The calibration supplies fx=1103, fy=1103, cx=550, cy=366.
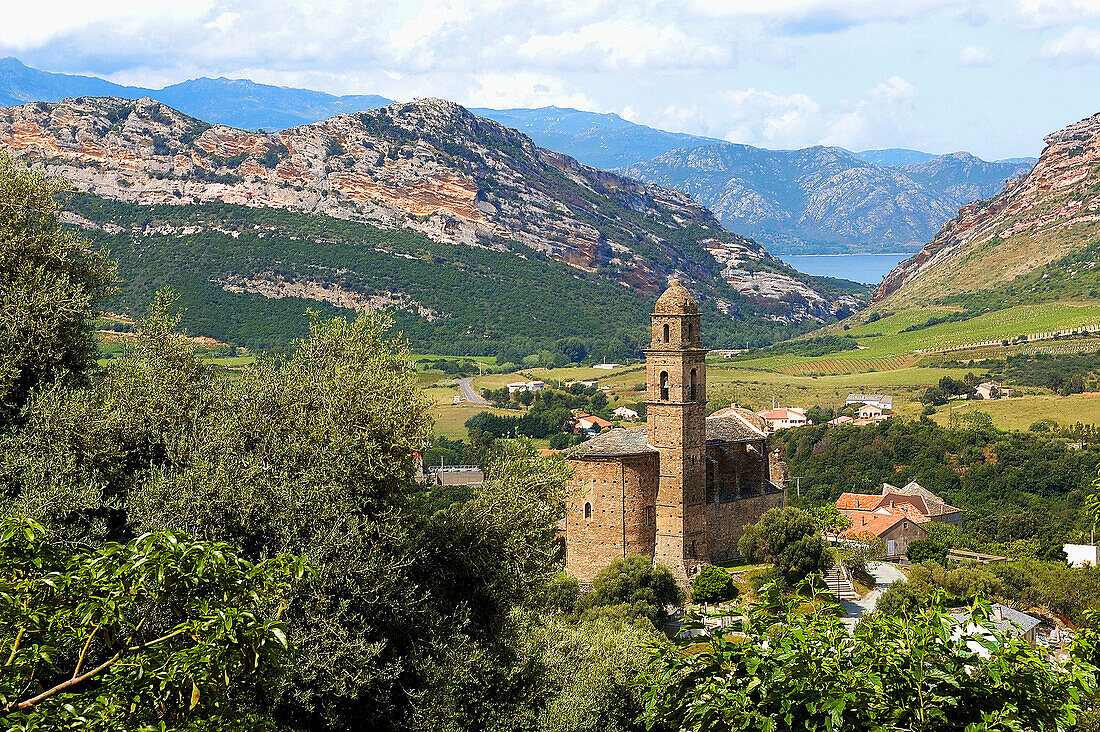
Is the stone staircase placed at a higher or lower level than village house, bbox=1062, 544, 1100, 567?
higher

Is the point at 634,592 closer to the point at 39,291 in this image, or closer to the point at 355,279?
the point at 39,291

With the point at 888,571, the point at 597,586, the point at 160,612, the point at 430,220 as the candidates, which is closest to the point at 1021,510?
the point at 888,571

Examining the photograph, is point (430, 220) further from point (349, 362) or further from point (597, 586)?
point (349, 362)

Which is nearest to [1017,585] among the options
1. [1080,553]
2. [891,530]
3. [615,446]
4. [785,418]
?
[891,530]

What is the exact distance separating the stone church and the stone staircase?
4514 millimetres

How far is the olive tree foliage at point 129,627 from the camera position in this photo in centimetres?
765

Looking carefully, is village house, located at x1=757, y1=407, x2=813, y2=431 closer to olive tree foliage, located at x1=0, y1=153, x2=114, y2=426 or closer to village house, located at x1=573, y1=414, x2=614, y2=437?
village house, located at x1=573, y1=414, x2=614, y2=437

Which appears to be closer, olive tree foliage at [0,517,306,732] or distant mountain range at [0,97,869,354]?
olive tree foliage at [0,517,306,732]

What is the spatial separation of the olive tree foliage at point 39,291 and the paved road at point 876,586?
25.6m

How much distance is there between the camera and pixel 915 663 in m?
9.16

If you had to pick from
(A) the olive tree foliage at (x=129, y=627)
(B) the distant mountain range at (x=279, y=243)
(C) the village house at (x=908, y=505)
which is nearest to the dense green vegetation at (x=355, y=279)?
(B) the distant mountain range at (x=279, y=243)

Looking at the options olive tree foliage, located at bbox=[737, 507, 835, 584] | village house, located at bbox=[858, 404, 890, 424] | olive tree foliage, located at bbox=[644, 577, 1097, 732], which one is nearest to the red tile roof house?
olive tree foliage, located at bbox=[737, 507, 835, 584]

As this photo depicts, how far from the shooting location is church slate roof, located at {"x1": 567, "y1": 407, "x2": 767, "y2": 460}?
4144 cm

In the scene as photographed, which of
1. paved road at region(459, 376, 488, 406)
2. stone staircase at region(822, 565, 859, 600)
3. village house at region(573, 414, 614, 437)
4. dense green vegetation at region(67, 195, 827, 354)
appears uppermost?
dense green vegetation at region(67, 195, 827, 354)
